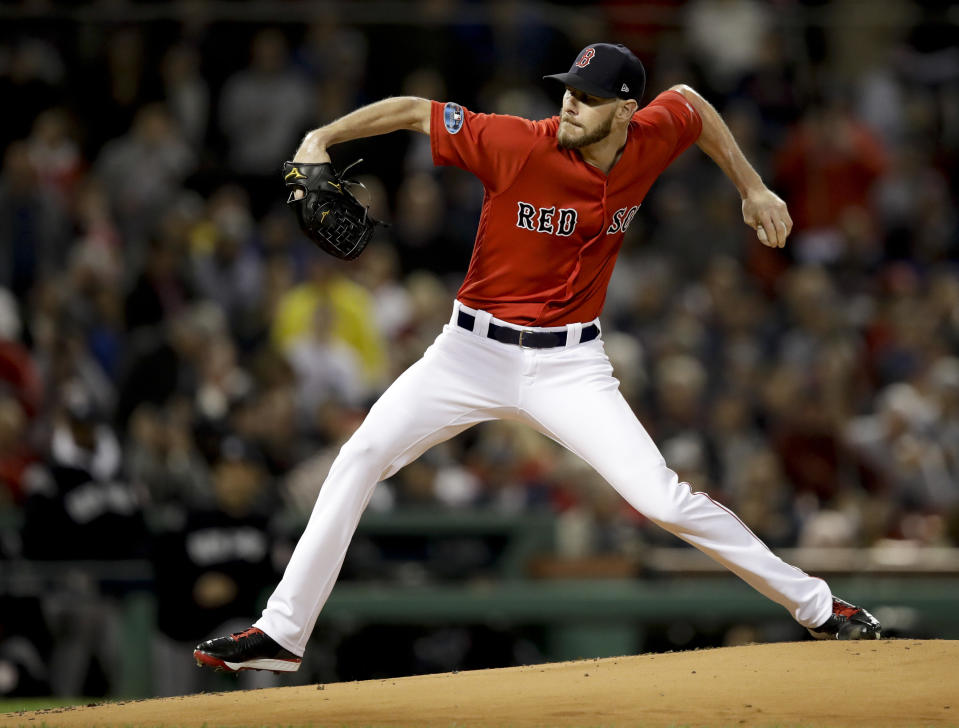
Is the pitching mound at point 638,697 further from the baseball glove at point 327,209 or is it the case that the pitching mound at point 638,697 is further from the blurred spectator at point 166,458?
the blurred spectator at point 166,458

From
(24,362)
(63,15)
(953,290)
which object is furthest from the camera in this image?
(953,290)

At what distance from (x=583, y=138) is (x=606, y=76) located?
21 cm

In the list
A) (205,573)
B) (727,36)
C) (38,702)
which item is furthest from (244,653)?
(727,36)

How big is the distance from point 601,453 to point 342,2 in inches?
271

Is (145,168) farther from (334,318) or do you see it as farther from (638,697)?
(638,697)

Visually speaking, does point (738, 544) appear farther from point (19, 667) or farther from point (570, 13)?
point (570, 13)

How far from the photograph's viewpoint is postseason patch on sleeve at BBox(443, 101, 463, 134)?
16.7 ft

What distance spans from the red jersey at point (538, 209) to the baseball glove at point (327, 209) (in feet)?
1.14

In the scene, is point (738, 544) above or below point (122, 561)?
above

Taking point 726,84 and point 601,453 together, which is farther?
point 726,84

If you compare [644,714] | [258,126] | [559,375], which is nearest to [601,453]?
[559,375]

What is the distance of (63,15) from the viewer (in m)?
10.6

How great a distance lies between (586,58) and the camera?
518cm

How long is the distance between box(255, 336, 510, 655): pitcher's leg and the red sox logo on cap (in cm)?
115
